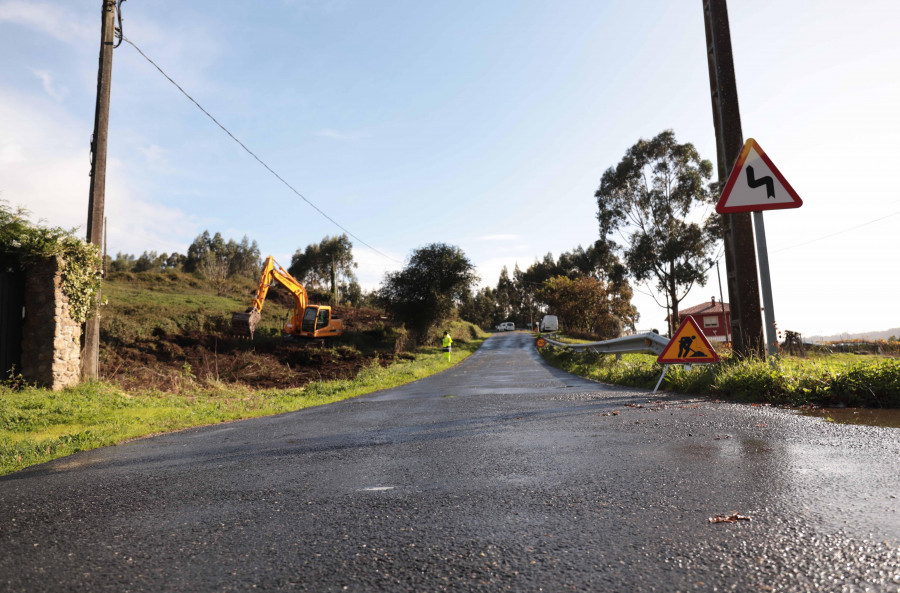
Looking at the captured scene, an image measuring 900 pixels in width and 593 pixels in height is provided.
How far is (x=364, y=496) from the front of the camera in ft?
11.2

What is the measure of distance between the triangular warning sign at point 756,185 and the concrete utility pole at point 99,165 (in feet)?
42.8

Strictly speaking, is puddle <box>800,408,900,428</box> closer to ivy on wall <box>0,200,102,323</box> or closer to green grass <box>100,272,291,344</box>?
ivy on wall <box>0,200,102,323</box>

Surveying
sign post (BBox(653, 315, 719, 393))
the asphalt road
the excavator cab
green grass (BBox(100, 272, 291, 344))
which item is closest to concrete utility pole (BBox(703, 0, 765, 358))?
sign post (BBox(653, 315, 719, 393))

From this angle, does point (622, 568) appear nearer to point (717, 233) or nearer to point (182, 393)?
point (182, 393)

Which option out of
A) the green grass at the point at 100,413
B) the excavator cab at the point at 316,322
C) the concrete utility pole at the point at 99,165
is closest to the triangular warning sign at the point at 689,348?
the green grass at the point at 100,413

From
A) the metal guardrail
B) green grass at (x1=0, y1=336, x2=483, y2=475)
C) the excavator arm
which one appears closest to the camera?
green grass at (x1=0, y1=336, x2=483, y2=475)

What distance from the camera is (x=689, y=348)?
8.97m

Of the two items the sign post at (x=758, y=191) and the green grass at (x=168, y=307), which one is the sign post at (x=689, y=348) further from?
the green grass at (x=168, y=307)

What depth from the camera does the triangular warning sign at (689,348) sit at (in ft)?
28.8

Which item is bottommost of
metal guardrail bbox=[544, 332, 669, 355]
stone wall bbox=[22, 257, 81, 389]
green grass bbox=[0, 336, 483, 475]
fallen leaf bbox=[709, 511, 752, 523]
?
green grass bbox=[0, 336, 483, 475]

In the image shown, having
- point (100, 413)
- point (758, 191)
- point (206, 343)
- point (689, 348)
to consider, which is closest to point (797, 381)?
point (689, 348)

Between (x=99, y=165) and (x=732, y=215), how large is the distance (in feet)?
44.6

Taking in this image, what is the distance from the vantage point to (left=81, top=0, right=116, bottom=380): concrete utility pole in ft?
39.0

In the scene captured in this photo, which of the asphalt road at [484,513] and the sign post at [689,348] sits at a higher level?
the sign post at [689,348]
